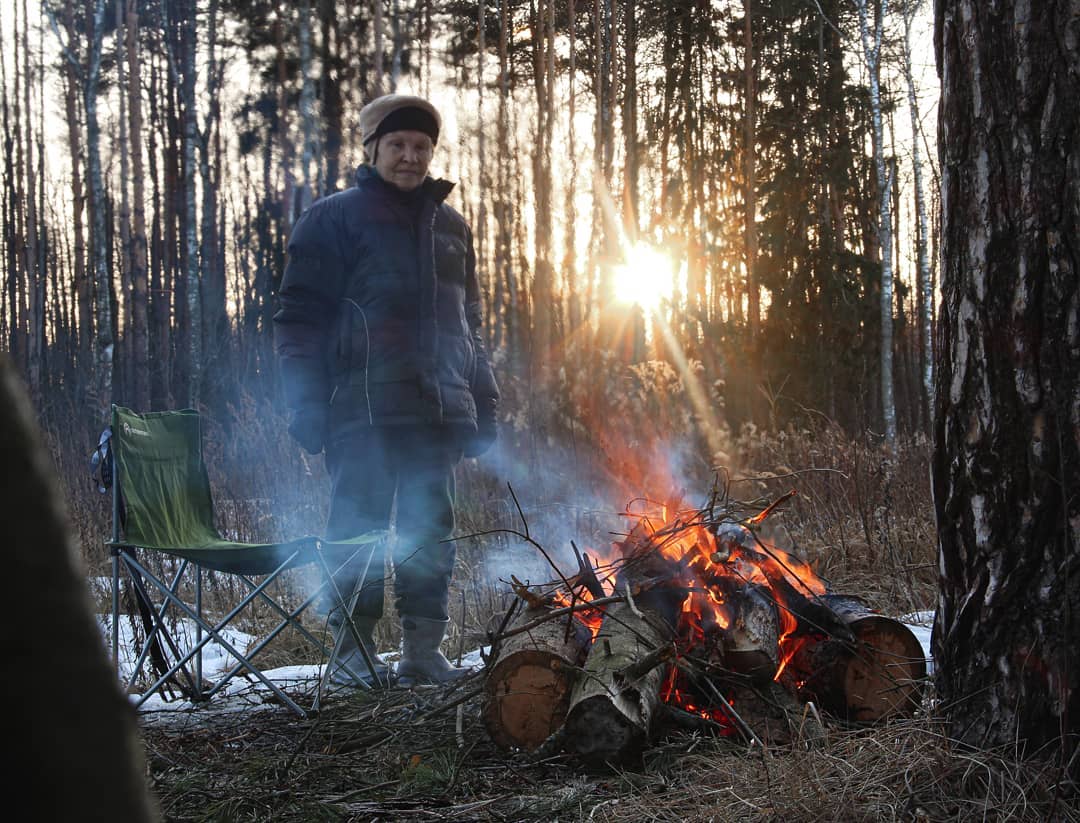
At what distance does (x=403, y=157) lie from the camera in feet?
11.3

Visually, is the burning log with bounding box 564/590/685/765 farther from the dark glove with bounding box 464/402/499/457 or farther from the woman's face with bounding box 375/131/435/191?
the woman's face with bounding box 375/131/435/191

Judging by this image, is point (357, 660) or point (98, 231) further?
point (98, 231)

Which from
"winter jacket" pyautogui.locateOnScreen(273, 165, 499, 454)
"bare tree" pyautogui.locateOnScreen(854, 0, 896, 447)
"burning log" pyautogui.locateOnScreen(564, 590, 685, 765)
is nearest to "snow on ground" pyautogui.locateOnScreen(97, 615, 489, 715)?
"burning log" pyautogui.locateOnScreen(564, 590, 685, 765)

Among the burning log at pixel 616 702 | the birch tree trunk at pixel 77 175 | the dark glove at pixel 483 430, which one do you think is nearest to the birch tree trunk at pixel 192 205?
the birch tree trunk at pixel 77 175

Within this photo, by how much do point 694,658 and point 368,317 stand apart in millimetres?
1770

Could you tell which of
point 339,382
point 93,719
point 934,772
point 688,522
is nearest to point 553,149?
point 339,382

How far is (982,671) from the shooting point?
190 centimetres

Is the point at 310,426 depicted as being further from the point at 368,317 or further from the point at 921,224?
the point at 921,224

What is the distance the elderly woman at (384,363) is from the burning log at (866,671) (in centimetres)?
142

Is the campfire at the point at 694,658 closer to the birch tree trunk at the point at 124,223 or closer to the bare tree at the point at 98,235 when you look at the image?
the bare tree at the point at 98,235

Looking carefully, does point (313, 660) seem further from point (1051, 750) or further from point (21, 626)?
point (21, 626)

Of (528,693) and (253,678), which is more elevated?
(528,693)

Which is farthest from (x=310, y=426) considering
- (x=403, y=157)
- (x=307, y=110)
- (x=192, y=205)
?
(x=192, y=205)

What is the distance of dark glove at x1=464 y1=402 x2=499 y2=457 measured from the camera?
3.75m
